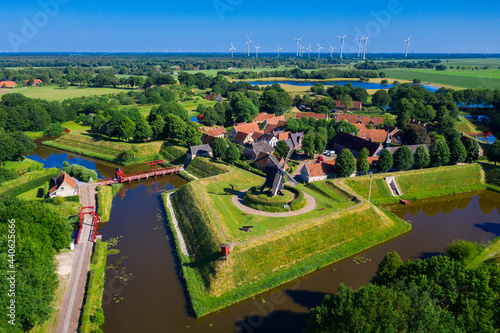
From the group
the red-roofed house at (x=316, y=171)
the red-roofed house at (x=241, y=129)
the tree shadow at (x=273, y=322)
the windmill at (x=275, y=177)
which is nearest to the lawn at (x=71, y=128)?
the red-roofed house at (x=241, y=129)

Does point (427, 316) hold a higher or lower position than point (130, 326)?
higher

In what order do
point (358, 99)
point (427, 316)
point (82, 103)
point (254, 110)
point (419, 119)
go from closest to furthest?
point (427, 316)
point (419, 119)
point (254, 110)
point (82, 103)
point (358, 99)

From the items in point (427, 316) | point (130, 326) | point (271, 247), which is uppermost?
point (427, 316)

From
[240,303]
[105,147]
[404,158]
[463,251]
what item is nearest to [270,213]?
[240,303]

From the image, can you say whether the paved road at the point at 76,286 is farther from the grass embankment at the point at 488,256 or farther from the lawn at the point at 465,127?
the lawn at the point at 465,127

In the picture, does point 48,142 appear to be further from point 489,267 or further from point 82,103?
point 489,267

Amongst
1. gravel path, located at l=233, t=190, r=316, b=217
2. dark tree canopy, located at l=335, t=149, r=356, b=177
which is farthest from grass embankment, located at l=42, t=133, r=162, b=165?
dark tree canopy, located at l=335, t=149, r=356, b=177

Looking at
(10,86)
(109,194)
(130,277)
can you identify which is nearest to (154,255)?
(130,277)
